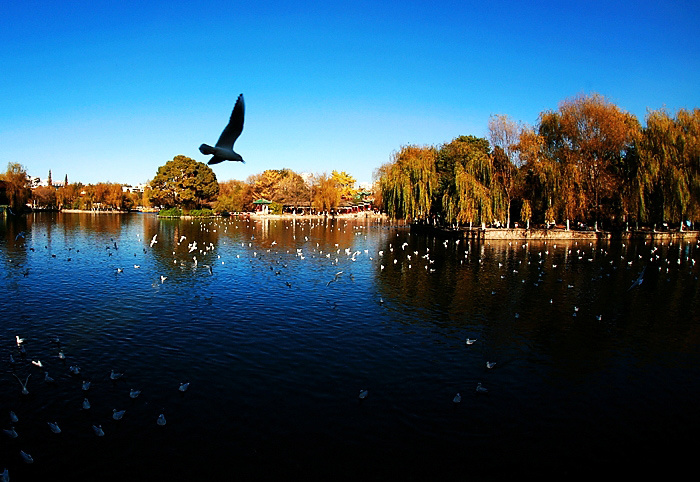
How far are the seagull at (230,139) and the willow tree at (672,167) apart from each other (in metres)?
40.4

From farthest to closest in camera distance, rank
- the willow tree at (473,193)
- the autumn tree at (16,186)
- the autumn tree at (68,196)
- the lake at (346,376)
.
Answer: the autumn tree at (68,196)
the autumn tree at (16,186)
the willow tree at (473,193)
the lake at (346,376)

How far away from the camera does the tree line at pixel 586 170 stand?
3816cm

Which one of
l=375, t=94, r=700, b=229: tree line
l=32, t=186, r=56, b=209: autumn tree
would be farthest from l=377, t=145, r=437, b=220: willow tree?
l=32, t=186, r=56, b=209: autumn tree

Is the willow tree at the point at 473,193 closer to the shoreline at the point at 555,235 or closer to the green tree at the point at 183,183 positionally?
the shoreline at the point at 555,235

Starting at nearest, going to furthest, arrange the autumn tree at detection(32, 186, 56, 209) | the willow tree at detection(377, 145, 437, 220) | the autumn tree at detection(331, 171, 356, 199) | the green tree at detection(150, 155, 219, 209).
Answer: the willow tree at detection(377, 145, 437, 220), the green tree at detection(150, 155, 219, 209), the autumn tree at detection(32, 186, 56, 209), the autumn tree at detection(331, 171, 356, 199)

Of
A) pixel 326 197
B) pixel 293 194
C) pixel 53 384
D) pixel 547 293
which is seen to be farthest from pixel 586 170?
pixel 293 194

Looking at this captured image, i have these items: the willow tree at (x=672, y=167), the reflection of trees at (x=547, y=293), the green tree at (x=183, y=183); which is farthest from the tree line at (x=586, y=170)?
the green tree at (x=183, y=183)

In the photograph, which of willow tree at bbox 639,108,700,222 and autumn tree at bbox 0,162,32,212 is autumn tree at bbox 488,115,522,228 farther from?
autumn tree at bbox 0,162,32,212

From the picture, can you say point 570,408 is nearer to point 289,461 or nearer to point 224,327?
point 289,461

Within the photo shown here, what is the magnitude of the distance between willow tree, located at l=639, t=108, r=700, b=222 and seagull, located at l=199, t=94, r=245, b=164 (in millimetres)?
40393

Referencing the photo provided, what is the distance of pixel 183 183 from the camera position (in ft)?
267

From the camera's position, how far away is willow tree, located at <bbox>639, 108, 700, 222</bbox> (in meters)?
37.4

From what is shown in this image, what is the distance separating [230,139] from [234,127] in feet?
0.70

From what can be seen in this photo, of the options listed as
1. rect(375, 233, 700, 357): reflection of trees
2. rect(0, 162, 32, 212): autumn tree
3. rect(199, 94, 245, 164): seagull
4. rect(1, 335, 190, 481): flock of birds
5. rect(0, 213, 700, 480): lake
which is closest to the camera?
rect(199, 94, 245, 164): seagull
